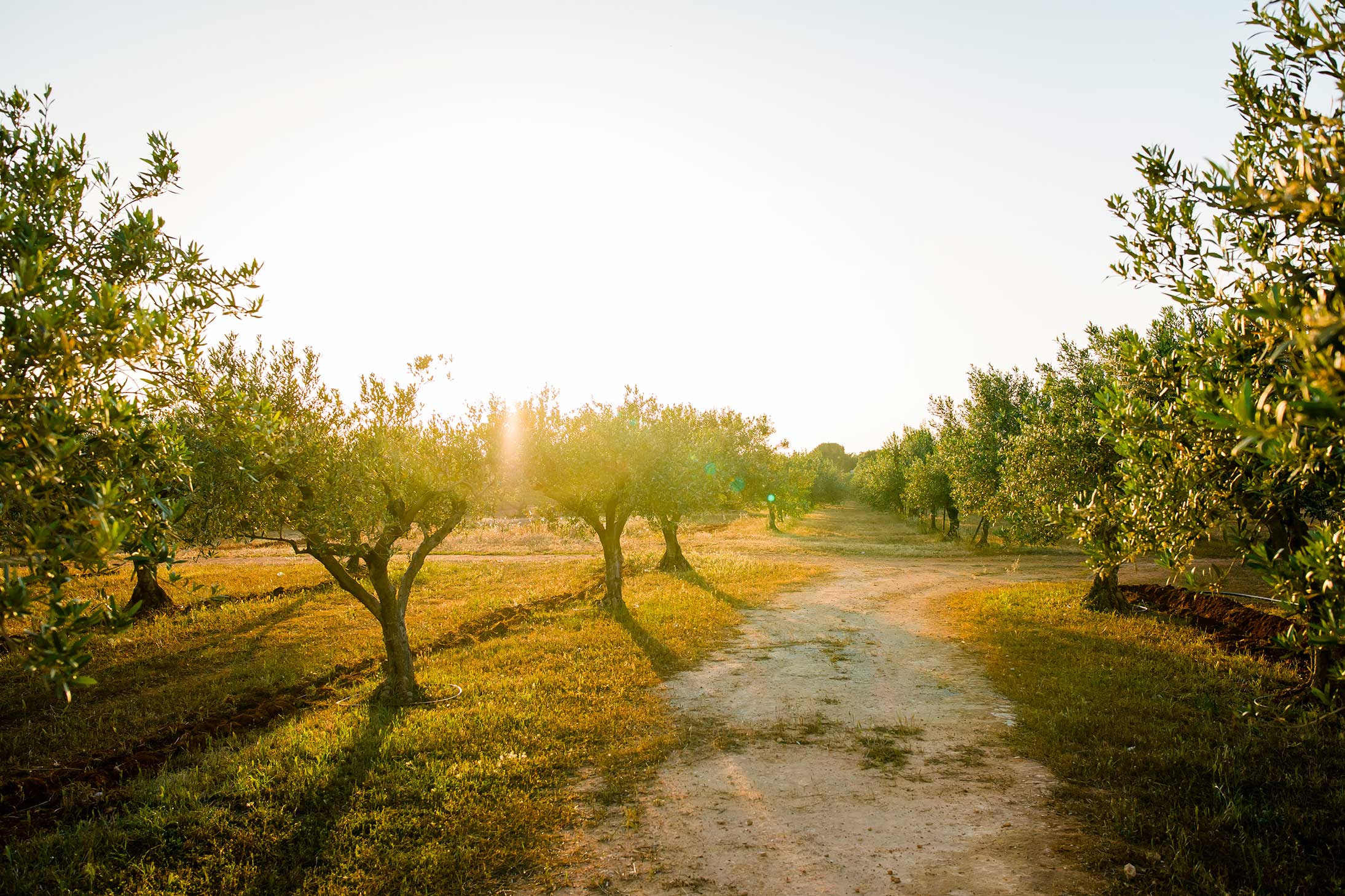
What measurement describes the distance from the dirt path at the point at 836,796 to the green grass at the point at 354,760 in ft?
3.06

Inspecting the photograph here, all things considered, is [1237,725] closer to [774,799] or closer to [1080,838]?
[1080,838]

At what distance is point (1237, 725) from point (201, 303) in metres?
17.0

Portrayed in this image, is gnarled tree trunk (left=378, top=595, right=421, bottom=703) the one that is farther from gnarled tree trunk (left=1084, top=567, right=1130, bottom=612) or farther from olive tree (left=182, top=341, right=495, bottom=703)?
gnarled tree trunk (left=1084, top=567, right=1130, bottom=612)

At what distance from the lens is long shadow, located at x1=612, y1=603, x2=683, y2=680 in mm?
16203

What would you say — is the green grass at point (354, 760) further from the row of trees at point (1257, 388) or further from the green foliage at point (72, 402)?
the row of trees at point (1257, 388)

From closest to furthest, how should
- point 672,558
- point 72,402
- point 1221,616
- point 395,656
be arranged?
point 72,402 < point 395,656 < point 1221,616 < point 672,558

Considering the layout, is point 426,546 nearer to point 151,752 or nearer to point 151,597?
point 151,752

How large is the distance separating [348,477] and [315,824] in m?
6.21

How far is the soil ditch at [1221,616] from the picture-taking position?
53.1 feet

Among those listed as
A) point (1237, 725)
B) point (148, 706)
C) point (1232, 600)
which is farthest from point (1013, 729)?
point (148, 706)

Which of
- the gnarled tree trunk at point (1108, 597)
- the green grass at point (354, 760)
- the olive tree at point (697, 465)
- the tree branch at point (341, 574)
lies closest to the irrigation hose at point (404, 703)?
the green grass at point (354, 760)

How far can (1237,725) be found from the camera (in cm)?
1110

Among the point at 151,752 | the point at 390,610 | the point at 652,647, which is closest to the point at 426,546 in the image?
the point at 390,610

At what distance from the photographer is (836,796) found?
30.2 ft
